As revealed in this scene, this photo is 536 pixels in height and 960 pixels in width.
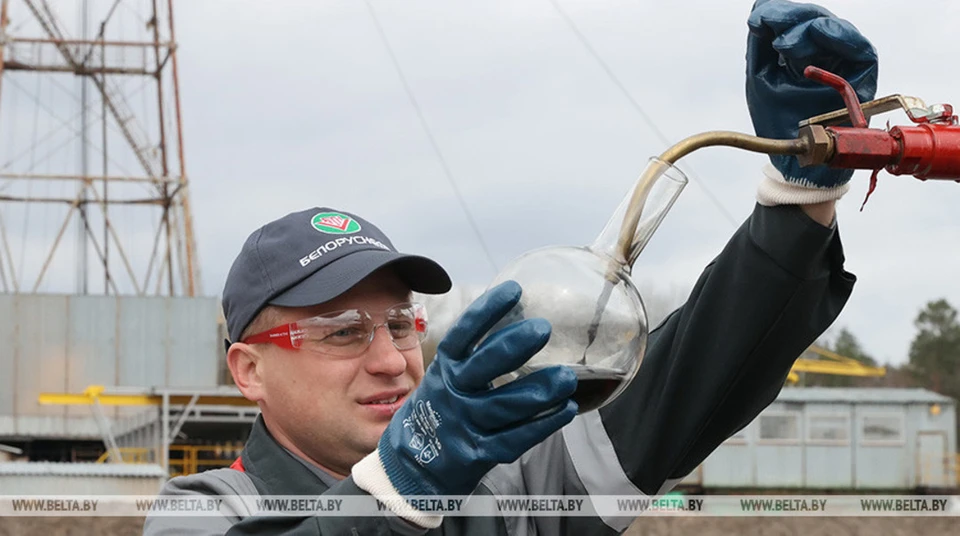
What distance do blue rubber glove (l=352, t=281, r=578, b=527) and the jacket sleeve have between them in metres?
0.50

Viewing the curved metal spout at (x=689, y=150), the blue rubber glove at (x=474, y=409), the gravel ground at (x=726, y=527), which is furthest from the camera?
the gravel ground at (x=726, y=527)

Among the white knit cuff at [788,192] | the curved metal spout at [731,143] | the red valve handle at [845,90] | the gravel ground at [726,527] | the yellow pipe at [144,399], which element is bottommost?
the gravel ground at [726,527]

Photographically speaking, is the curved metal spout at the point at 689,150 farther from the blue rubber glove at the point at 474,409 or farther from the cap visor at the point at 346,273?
the cap visor at the point at 346,273

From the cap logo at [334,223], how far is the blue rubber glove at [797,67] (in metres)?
0.87

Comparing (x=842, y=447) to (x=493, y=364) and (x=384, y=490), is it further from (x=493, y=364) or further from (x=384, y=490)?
(x=493, y=364)

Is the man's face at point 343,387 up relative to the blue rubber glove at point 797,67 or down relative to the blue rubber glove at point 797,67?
down

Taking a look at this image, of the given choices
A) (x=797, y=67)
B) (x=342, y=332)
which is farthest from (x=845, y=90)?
(x=342, y=332)

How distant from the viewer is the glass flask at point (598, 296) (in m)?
1.73

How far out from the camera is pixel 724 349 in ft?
6.96

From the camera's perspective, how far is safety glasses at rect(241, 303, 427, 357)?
7.70 feet

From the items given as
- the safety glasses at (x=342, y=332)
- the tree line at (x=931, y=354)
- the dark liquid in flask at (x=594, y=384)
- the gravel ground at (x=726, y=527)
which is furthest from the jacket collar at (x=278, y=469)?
the tree line at (x=931, y=354)

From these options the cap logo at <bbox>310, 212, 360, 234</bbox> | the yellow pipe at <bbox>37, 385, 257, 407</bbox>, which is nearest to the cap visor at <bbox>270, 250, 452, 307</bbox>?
the cap logo at <bbox>310, 212, 360, 234</bbox>

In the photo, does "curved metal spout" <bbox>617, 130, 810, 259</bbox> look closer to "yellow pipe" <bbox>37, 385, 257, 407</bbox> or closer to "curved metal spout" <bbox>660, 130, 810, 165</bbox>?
"curved metal spout" <bbox>660, 130, 810, 165</bbox>

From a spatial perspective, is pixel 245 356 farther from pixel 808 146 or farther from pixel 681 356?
pixel 808 146
